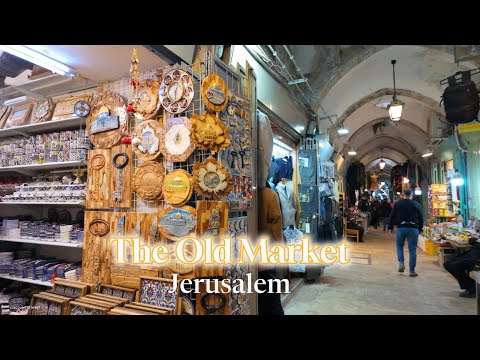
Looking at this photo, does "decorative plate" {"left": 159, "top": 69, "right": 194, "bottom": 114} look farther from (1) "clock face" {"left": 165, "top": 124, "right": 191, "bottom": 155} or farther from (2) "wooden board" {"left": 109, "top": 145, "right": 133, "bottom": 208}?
(2) "wooden board" {"left": 109, "top": 145, "right": 133, "bottom": 208}

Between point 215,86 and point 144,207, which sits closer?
point 215,86

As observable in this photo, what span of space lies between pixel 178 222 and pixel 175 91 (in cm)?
110

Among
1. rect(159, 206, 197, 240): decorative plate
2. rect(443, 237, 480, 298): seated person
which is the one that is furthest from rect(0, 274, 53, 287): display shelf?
rect(443, 237, 480, 298): seated person

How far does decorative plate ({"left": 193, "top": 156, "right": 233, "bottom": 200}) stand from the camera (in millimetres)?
2056

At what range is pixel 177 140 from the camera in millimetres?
2283

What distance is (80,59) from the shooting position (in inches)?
93.4

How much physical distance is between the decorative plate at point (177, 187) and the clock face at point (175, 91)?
0.63 metres

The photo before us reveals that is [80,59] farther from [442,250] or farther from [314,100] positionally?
[442,250]

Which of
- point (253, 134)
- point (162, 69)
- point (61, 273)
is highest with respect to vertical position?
point (162, 69)

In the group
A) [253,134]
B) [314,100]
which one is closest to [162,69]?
[253,134]

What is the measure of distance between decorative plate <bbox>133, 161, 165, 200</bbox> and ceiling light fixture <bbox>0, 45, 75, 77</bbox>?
1.14m

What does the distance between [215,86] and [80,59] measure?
1.23 meters

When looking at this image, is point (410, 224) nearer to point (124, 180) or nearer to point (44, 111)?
point (124, 180)

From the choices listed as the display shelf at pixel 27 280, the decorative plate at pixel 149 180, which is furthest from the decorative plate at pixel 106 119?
the display shelf at pixel 27 280
